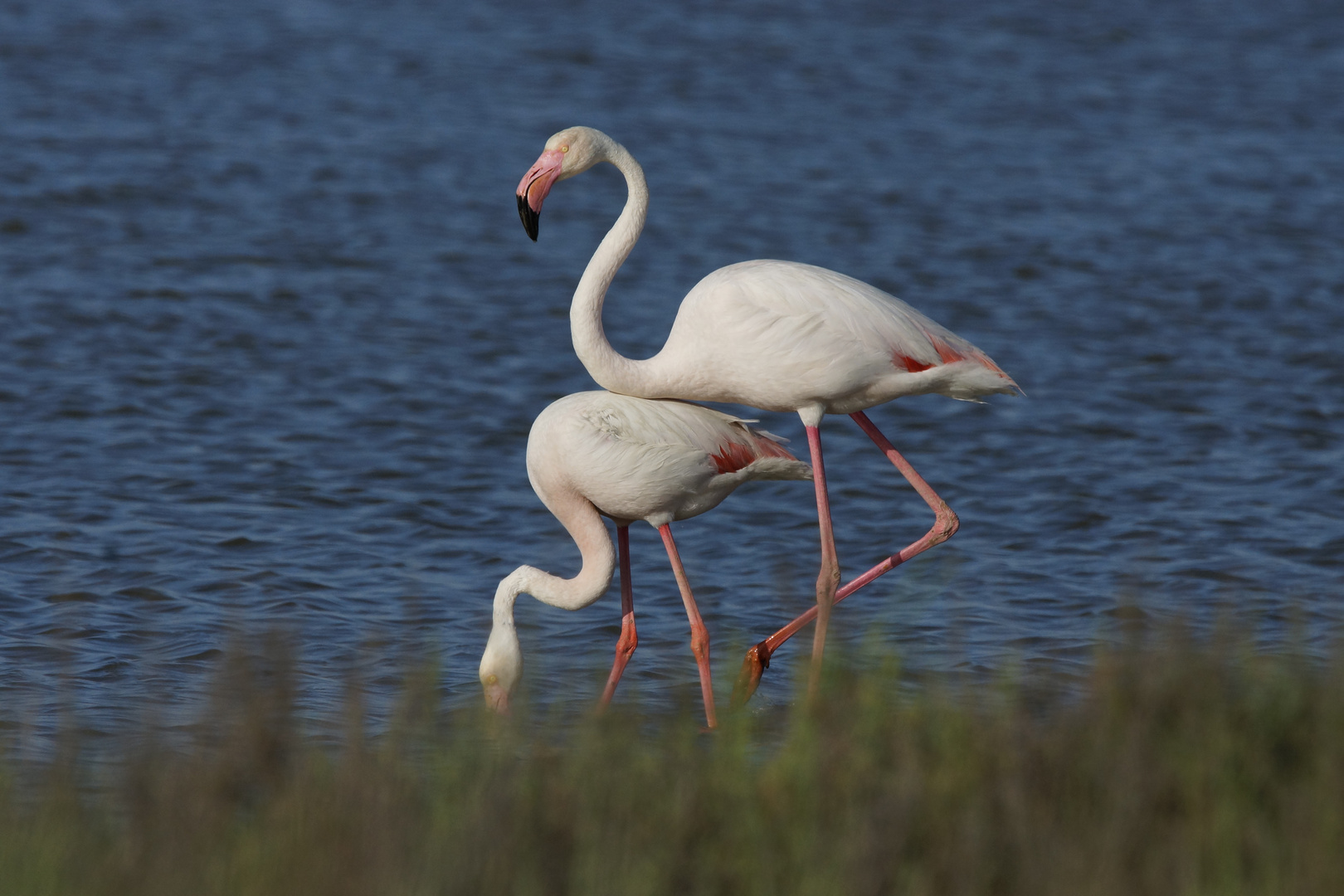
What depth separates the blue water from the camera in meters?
7.71

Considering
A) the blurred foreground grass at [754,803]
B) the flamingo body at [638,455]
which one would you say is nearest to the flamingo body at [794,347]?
the flamingo body at [638,455]

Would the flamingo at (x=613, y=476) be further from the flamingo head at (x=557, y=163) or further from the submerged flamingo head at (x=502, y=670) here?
the flamingo head at (x=557, y=163)

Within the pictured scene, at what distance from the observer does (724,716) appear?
15.6 feet

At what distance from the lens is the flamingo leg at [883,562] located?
263 inches

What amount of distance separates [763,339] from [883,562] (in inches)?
50.9

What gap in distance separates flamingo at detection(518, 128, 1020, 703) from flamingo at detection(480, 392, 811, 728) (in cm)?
14

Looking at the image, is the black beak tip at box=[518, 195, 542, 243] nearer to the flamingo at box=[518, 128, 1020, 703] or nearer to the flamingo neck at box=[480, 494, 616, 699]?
the flamingo at box=[518, 128, 1020, 703]

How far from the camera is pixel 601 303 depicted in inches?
247

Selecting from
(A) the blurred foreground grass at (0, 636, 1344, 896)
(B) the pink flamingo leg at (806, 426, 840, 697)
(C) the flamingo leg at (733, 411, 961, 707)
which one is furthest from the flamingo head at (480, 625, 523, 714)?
(A) the blurred foreground grass at (0, 636, 1344, 896)

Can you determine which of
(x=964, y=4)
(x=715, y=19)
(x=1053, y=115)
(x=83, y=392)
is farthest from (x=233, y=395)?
(x=964, y=4)

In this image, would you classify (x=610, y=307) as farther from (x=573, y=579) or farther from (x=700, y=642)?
(x=573, y=579)

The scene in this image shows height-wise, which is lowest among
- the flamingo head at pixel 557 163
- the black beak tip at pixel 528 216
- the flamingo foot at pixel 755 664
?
the flamingo foot at pixel 755 664

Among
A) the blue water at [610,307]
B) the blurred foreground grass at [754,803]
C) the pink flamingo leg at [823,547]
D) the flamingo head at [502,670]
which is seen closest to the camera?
the blurred foreground grass at [754,803]

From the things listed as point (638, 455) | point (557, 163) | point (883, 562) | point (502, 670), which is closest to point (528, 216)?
point (557, 163)
